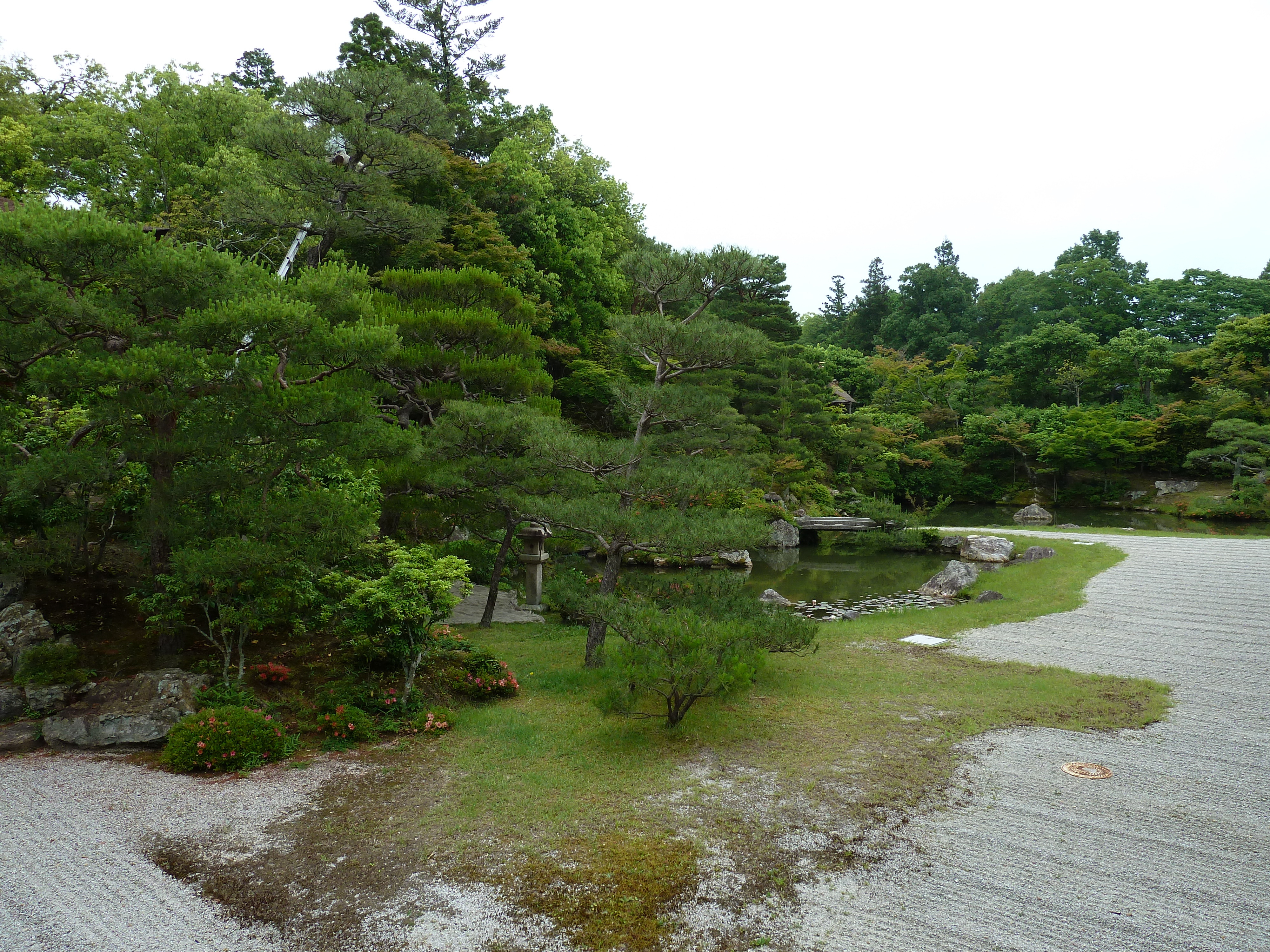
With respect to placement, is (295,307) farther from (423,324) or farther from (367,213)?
(367,213)

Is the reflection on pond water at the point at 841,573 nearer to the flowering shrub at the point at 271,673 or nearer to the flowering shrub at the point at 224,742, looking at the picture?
the flowering shrub at the point at 271,673

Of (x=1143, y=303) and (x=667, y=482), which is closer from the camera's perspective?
(x=667, y=482)

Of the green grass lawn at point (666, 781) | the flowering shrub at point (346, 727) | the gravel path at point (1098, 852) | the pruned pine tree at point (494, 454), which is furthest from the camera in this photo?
the pruned pine tree at point (494, 454)

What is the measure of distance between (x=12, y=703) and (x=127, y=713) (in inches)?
48.6

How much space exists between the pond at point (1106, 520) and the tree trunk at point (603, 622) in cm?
1805

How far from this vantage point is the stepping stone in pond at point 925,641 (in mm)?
8383

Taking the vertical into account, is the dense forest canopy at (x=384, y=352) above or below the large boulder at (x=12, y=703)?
above

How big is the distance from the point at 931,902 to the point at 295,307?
594cm

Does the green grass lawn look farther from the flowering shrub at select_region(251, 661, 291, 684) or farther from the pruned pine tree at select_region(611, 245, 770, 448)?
the pruned pine tree at select_region(611, 245, 770, 448)

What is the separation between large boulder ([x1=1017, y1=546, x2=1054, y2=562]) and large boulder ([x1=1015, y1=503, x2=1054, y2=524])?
36.0 feet

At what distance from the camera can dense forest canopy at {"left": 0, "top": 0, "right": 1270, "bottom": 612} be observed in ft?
18.0

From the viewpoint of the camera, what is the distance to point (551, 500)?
692 cm

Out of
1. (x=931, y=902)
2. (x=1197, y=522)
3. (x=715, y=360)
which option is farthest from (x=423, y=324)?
(x=1197, y=522)

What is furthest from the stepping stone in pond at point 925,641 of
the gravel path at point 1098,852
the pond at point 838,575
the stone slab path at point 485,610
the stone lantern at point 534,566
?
the stone lantern at point 534,566
